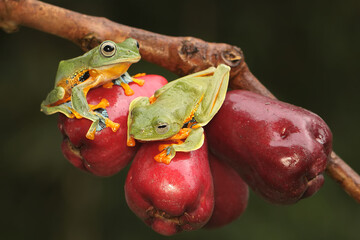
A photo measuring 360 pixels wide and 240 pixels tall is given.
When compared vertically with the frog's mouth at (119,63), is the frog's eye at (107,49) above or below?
above

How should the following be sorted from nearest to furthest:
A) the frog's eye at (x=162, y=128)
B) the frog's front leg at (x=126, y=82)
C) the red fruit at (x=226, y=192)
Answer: the frog's eye at (x=162, y=128), the frog's front leg at (x=126, y=82), the red fruit at (x=226, y=192)

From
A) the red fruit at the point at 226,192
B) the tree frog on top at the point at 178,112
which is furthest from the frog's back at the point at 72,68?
the red fruit at the point at 226,192

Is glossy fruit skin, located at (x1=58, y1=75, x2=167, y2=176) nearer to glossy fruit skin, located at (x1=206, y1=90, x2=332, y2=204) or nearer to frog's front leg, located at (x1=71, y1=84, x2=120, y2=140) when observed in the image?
frog's front leg, located at (x1=71, y1=84, x2=120, y2=140)

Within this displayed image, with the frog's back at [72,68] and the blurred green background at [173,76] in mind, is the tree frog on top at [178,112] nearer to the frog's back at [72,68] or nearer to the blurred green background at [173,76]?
the frog's back at [72,68]

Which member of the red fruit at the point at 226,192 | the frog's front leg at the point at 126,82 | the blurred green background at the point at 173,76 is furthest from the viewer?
the blurred green background at the point at 173,76

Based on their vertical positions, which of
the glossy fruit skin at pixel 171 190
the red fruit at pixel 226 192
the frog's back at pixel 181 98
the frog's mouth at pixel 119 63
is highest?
the frog's mouth at pixel 119 63

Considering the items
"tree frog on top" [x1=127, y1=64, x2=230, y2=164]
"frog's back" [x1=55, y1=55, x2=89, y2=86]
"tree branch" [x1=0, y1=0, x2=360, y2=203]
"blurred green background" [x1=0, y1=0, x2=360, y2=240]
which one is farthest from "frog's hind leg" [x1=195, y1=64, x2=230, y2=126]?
"blurred green background" [x1=0, y1=0, x2=360, y2=240]

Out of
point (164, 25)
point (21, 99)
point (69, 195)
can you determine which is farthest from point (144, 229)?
point (164, 25)

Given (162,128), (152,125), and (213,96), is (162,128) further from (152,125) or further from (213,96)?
(213,96)
